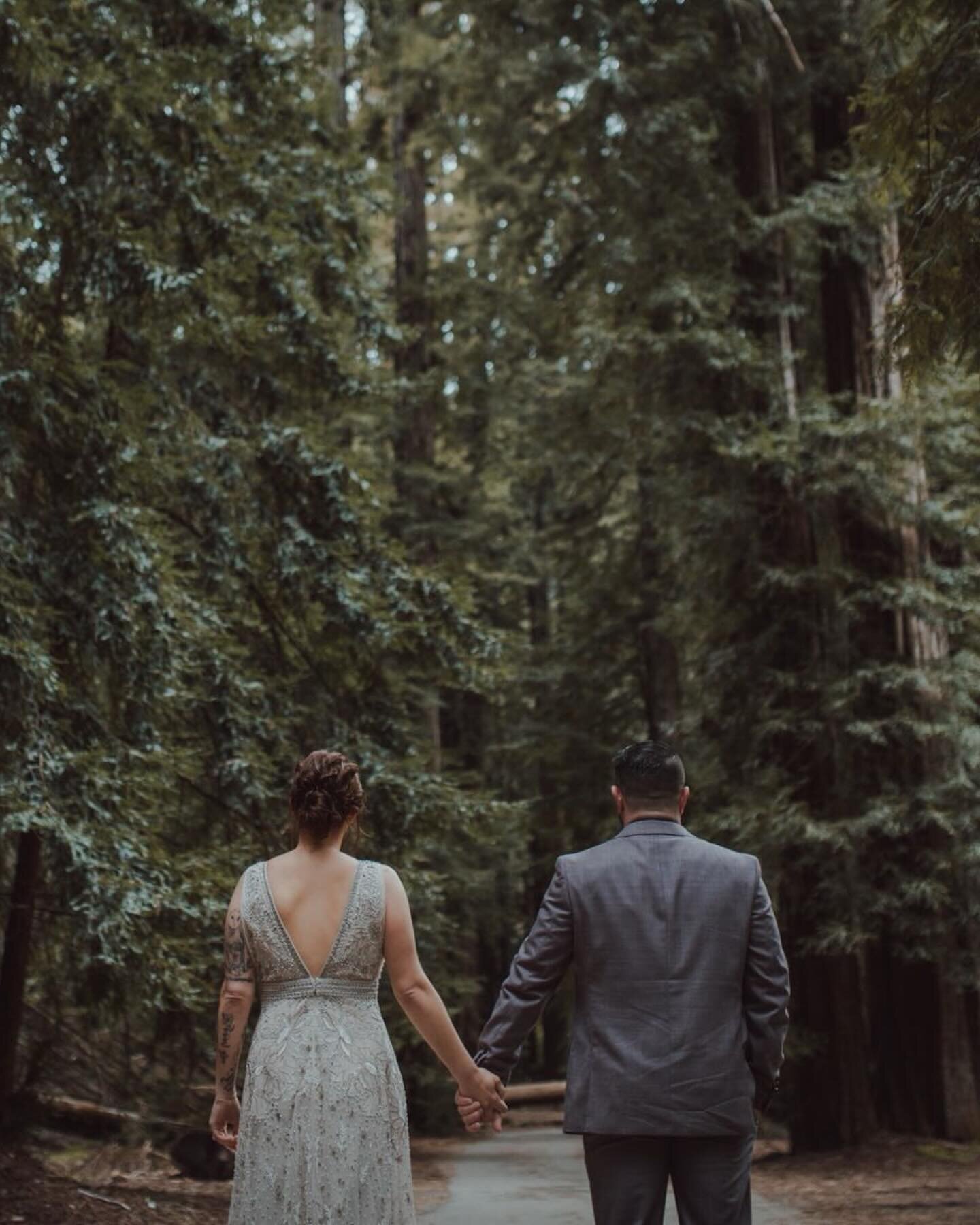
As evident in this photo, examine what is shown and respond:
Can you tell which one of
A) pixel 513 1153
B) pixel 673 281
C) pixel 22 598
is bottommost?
pixel 513 1153

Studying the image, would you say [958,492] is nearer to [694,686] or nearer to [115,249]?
[694,686]

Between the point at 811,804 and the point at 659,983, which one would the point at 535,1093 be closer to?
the point at 811,804

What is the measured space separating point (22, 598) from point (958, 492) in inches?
338

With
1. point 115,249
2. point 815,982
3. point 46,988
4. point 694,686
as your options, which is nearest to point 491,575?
point 694,686

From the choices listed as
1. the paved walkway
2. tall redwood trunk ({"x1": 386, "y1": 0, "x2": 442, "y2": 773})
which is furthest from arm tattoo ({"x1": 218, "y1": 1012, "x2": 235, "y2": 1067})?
tall redwood trunk ({"x1": 386, "y1": 0, "x2": 442, "y2": 773})

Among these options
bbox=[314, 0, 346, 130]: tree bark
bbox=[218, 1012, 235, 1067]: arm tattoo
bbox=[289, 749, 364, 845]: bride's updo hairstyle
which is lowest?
bbox=[218, 1012, 235, 1067]: arm tattoo

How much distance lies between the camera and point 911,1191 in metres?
10.5

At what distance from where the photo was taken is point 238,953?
4.55 meters

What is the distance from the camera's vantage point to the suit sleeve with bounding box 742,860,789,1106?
4230 mm

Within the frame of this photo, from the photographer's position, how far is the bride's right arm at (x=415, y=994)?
4.56m

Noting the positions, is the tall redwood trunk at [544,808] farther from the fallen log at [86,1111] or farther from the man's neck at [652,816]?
the man's neck at [652,816]

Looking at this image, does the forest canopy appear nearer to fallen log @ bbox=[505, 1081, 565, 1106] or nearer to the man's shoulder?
the man's shoulder

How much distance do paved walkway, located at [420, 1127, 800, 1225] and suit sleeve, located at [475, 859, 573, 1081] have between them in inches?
206

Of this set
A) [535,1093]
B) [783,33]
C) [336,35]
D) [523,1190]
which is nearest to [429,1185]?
[523,1190]
